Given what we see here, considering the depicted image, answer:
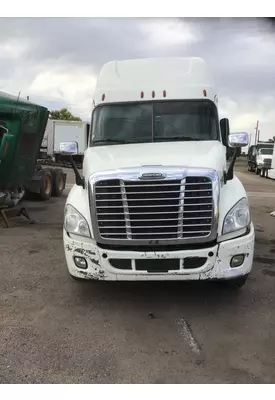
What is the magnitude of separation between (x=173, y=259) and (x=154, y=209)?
58cm

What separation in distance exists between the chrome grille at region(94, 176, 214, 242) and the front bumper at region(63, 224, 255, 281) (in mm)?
169

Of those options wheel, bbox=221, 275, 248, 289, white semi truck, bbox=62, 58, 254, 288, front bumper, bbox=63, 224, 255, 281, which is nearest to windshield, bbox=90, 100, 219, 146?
white semi truck, bbox=62, 58, 254, 288

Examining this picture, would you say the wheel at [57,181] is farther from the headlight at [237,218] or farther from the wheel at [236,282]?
the headlight at [237,218]

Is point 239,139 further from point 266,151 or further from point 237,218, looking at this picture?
point 266,151

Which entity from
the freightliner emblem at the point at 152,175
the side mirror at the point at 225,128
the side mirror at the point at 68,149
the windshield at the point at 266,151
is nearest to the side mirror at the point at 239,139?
the side mirror at the point at 225,128

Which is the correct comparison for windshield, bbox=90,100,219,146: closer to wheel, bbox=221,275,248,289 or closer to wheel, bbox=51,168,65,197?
wheel, bbox=221,275,248,289

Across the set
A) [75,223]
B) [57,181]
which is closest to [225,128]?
[75,223]

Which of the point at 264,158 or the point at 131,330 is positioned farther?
the point at 264,158

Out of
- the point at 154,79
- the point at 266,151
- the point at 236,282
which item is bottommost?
the point at 266,151

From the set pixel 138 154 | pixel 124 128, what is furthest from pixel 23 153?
pixel 138 154

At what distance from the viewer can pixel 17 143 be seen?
360 inches

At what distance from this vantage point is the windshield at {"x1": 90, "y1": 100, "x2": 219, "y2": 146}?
5.56 metres

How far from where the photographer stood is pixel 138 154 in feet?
15.7

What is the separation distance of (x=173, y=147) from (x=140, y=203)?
117 cm
